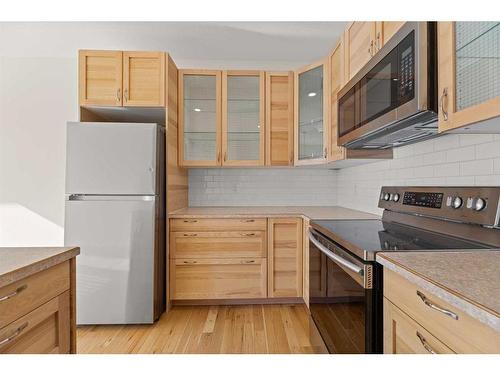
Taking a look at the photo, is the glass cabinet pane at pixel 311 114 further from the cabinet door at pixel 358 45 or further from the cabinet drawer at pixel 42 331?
the cabinet drawer at pixel 42 331

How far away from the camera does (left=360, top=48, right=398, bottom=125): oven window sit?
1.24m

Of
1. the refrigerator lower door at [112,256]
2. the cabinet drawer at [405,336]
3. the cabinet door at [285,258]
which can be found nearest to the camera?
the cabinet drawer at [405,336]

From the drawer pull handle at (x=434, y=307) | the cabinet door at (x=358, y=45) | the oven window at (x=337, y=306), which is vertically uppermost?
the cabinet door at (x=358, y=45)

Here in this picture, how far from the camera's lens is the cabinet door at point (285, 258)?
2473 millimetres

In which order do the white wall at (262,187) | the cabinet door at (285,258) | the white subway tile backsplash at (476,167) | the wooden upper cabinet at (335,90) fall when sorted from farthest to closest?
the white wall at (262,187)
the cabinet door at (285,258)
the wooden upper cabinet at (335,90)
the white subway tile backsplash at (476,167)

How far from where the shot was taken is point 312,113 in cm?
259

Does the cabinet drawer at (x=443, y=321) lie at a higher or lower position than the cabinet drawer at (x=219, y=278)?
higher

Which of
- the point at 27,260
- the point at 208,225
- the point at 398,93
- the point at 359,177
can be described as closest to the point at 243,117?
the point at 208,225

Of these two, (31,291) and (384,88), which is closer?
(31,291)

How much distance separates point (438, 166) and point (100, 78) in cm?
254

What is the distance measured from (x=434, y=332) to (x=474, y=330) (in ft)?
0.46

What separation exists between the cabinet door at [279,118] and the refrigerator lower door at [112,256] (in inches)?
48.2

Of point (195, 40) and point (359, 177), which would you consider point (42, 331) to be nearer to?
point (359, 177)

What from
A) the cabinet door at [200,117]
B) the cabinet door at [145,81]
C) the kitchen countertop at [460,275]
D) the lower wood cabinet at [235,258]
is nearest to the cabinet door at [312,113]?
the lower wood cabinet at [235,258]
